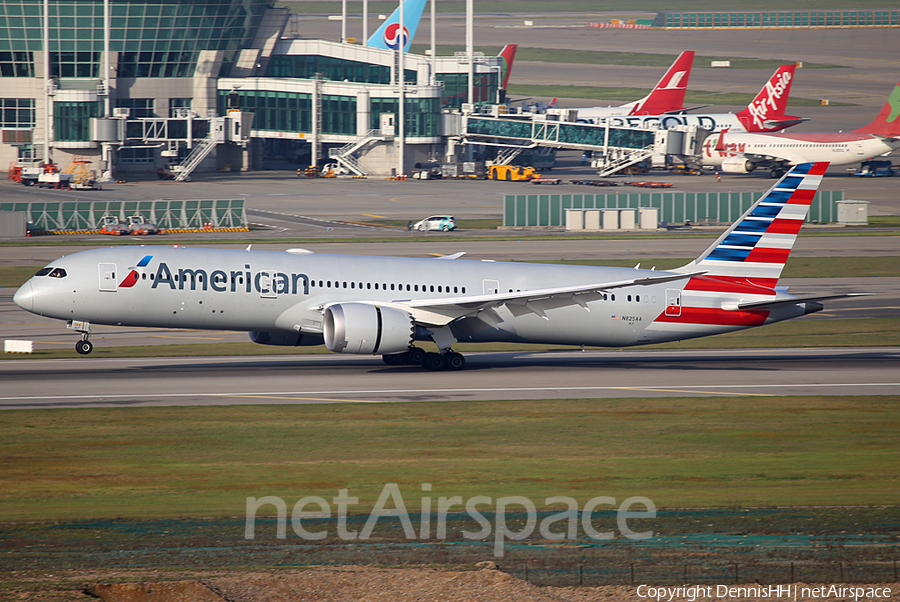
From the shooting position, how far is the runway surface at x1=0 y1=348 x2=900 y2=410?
120 feet

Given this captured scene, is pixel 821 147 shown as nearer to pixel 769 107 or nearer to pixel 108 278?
pixel 769 107

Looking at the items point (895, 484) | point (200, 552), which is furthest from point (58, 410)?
point (895, 484)

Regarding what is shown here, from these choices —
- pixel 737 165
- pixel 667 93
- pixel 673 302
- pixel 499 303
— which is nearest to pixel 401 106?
pixel 667 93

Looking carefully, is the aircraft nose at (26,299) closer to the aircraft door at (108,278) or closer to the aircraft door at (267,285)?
the aircraft door at (108,278)

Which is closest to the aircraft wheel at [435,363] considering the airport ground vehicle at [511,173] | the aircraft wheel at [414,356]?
the aircraft wheel at [414,356]

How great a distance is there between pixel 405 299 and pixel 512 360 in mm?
7773

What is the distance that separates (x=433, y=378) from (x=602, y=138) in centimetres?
11649

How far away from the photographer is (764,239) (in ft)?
145

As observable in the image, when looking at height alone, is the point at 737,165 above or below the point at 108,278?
above

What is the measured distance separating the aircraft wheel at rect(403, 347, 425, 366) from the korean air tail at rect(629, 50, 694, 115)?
127 metres

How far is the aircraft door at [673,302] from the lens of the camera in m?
44.4

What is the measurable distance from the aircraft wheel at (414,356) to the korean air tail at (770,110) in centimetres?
12304

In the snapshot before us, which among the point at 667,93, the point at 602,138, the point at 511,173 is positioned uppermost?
the point at 667,93

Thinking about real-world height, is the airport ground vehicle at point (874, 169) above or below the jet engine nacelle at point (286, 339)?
above
